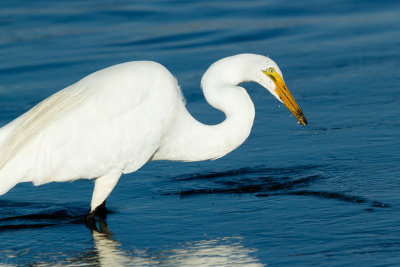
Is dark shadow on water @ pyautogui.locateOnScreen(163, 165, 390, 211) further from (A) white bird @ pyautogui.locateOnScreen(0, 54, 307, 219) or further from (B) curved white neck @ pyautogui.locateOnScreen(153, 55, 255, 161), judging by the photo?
(A) white bird @ pyautogui.locateOnScreen(0, 54, 307, 219)

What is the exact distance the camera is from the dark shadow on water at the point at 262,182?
6824 mm

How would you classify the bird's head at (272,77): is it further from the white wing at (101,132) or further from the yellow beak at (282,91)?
the white wing at (101,132)

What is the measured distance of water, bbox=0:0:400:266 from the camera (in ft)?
18.8

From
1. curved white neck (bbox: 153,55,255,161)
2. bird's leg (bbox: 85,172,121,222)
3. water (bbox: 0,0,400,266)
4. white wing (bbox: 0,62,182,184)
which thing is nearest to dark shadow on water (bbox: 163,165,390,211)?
water (bbox: 0,0,400,266)

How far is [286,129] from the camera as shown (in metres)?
8.56

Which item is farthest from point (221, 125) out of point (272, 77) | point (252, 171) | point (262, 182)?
point (252, 171)

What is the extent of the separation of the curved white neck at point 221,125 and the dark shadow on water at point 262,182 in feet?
1.62

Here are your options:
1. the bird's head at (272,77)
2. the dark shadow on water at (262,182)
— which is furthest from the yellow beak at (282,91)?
Answer: the dark shadow on water at (262,182)

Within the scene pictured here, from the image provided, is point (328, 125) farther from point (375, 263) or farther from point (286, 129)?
point (375, 263)

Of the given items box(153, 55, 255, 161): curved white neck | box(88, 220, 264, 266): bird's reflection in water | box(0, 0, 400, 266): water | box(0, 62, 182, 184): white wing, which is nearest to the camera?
box(88, 220, 264, 266): bird's reflection in water

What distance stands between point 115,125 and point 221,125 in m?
0.88

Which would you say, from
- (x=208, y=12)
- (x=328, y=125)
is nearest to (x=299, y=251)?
(x=328, y=125)

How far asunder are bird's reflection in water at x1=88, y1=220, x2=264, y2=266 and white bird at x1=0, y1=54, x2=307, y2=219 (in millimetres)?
727

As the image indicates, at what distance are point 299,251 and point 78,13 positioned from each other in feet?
35.2
